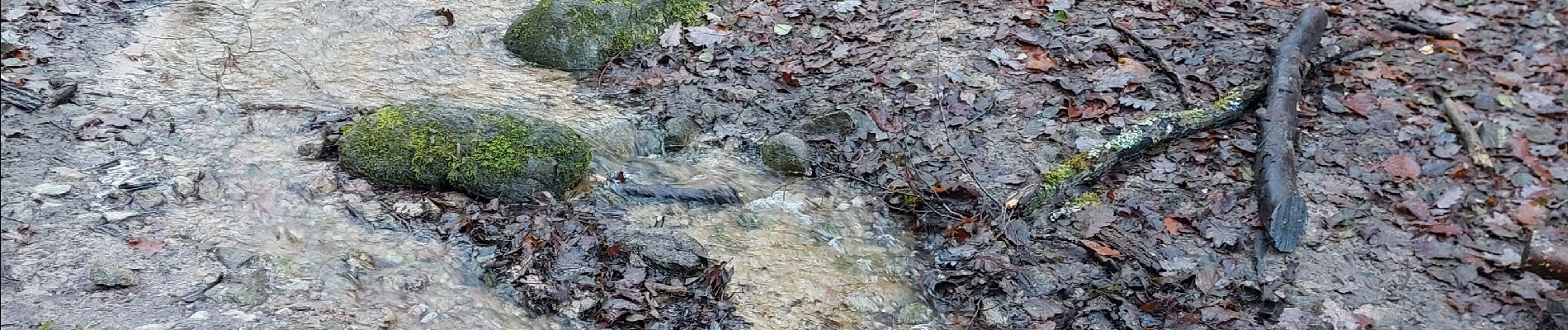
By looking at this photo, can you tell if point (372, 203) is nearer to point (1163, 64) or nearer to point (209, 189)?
point (209, 189)

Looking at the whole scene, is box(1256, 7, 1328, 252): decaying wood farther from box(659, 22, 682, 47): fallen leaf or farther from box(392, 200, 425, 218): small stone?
box(392, 200, 425, 218): small stone

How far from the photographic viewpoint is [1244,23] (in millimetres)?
6250

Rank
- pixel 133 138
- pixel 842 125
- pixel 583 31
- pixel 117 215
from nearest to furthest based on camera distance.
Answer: pixel 117 215, pixel 133 138, pixel 842 125, pixel 583 31

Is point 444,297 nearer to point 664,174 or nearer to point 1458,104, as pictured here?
point 664,174

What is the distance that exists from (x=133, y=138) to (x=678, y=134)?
9.09 ft

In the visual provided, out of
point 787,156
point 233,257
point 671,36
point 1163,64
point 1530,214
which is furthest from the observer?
point 671,36

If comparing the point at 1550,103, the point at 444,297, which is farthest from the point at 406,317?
the point at 1550,103

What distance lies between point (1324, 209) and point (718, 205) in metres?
3.04

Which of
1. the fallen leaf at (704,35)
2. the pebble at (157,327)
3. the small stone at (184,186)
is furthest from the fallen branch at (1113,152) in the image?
the small stone at (184,186)

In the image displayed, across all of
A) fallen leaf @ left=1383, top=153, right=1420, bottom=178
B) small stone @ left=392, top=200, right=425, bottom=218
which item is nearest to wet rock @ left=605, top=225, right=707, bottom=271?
small stone @ left=392, top=200, right=425, bottom=218

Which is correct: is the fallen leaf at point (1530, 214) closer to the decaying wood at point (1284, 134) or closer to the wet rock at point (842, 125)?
the decaying wood at point (1284, 134)

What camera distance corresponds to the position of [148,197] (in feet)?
13.7

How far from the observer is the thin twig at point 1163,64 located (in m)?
5.54

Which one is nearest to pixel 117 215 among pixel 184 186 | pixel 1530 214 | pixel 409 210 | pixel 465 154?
pixel 184 186
